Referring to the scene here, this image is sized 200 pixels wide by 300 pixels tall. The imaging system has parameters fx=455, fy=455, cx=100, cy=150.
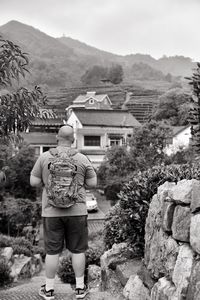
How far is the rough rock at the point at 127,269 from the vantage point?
19.4ft

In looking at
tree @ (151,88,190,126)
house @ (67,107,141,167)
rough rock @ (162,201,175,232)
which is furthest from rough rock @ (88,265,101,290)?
tree @ (151,88,190,126)

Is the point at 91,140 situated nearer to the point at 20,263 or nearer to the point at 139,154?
the point at 139,154

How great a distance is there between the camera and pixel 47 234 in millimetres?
4934

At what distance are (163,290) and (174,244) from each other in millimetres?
469

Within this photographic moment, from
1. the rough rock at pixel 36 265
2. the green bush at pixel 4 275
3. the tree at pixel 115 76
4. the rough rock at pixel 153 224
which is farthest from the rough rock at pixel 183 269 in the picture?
the tree at pixel 115 76

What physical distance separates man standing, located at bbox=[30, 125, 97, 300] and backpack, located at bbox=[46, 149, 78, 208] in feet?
0.23

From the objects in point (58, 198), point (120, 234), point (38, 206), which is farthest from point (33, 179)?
point (38, 206)

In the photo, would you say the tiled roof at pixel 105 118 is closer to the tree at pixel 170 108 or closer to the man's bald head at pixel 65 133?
the tree at pixel 170 108

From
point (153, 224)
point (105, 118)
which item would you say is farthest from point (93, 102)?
point (153, 224)

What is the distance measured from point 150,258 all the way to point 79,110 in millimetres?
35054

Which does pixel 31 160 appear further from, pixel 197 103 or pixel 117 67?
pixel 117 67

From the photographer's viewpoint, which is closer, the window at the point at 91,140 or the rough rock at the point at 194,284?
the rough rock at the point at 194,284

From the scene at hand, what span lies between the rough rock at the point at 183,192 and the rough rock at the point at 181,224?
0.23 feet

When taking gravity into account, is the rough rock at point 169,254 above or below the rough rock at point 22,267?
above
